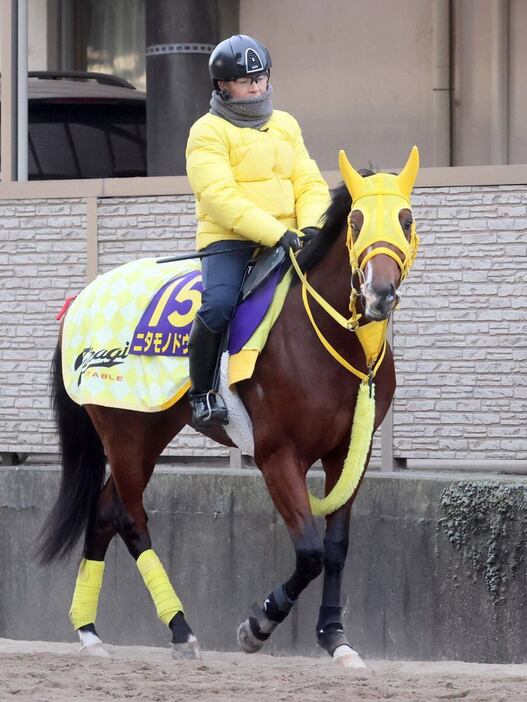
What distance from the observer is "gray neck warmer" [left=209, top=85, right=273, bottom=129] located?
24.8 ft

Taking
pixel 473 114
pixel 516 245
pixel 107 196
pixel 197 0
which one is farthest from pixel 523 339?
pixel 197 0

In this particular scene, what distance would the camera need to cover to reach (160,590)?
7914mm

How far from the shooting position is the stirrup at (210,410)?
7.39m

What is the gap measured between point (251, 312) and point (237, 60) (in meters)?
1.12

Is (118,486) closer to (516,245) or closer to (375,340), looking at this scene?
(375,340)

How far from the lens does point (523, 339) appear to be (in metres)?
9.00

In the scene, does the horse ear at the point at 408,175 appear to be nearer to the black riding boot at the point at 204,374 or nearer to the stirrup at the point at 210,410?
the black riding boot at the point at 204,374

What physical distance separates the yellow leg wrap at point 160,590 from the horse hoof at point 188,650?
129mm

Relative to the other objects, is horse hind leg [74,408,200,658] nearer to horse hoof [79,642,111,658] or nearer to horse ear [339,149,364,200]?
horse hoof [79,642,111,658]

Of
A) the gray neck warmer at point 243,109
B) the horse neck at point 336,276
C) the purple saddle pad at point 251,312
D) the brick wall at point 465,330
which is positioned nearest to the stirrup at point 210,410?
the purple saddle pad at point 251,312

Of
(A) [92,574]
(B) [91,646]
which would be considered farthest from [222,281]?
(B) [91,646]

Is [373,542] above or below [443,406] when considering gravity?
below

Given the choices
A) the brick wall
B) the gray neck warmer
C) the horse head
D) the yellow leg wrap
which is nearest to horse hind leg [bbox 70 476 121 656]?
the yellow leg wrap

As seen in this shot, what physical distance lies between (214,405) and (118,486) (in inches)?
39.3
